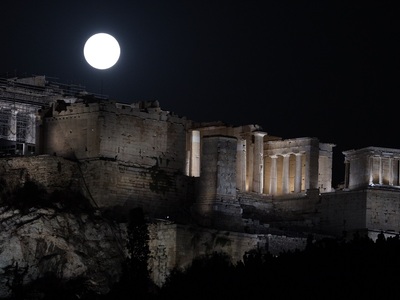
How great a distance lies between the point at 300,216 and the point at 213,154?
965 cm

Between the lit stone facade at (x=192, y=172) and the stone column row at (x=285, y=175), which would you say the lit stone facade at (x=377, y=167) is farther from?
the stone column row at (x=285, y=175)

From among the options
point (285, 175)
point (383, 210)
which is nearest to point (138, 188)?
point (285, 175)

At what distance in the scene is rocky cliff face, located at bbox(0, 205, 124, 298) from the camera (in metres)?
110

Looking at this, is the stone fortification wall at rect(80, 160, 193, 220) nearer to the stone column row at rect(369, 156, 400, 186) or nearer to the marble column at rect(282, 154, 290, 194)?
the marble column at rect(282, 154, 290, 194)

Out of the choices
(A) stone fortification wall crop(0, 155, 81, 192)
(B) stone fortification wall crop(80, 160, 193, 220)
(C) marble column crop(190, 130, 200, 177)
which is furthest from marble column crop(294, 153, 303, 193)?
(A) stone fortification wall crop(0, 155, 81, 192)

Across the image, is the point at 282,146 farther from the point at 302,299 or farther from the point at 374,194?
the point at 302,299

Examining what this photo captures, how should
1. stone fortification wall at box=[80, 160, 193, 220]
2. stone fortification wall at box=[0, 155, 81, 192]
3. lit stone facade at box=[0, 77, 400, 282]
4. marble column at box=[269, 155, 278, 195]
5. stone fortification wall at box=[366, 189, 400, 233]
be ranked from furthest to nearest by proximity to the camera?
marble column at box=[269, 155, 278, 195]
stone fortification wall at box=[366, 189, 400, 233]
stone fortification wall at box=[80, 160, 193, 220]
lit stone facade at box=[0, 77, 400, 282]
stone fortification wall at box=[0, 155, 81, 192]

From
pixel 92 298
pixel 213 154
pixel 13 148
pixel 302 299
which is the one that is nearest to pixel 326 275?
pixel 302 299

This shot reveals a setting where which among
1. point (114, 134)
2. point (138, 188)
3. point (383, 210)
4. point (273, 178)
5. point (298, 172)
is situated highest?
point (114, 134)

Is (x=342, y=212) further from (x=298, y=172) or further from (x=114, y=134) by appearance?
(x=114, y=134)

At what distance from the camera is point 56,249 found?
362ft

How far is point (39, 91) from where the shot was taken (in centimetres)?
13238

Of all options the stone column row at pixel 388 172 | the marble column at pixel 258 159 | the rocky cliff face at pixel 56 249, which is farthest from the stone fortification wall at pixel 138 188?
the stone column row at pixel 388 172

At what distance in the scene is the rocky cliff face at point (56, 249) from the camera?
110 m
